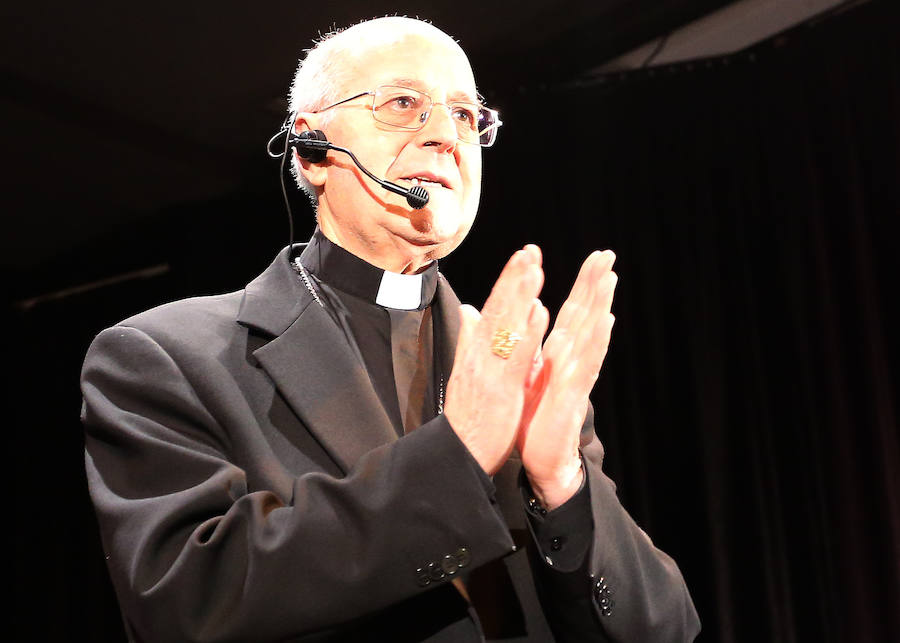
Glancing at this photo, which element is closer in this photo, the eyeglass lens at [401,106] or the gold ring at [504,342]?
the gold ring at [504,342]

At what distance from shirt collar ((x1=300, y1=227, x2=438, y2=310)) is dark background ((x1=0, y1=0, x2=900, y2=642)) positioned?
6.18ft

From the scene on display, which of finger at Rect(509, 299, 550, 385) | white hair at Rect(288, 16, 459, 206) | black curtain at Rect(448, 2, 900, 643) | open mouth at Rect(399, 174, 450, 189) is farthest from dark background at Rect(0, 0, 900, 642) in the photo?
finger at Rect(509, 299, 550, 385)

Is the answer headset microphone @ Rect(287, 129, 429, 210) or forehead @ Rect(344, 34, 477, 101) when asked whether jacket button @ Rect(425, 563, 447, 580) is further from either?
forehead @ Rect(344, 34, 477, 101)

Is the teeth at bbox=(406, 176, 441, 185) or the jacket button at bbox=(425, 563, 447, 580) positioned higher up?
the teeth at bbox=(406, 176, 441, 185)

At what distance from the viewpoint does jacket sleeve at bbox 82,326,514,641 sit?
1.05 meters

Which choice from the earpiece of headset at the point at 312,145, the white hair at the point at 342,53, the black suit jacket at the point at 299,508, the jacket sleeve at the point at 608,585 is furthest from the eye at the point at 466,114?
the jacket sleeve at the point at 608,585

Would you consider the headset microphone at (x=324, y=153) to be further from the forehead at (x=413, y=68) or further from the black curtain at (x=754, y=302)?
the black curtain at (x=754, y=302)

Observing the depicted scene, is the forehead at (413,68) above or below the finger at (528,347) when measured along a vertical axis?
above

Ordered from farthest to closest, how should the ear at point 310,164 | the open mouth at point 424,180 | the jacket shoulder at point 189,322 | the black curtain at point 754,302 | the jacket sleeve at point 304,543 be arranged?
1. the black curtain at point 754,302
2. the ear at point 310,164
3. the open mouth at point 424,180
4. the jacket shoulder at point 189,322
5. the jacket sleeve at point 304,543

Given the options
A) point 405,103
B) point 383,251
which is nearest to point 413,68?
point 405,103

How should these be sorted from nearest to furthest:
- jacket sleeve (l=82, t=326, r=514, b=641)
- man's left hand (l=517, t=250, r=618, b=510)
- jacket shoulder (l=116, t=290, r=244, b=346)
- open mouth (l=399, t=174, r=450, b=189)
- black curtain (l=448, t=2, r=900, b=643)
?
jacket sleeve (l=82, t=326, r=514, b=641) → man's left hand (l=517, t=250, r=618, b=510) → jacket shoulder (l=116, t=290, r=244, b=346) → open mouth (l=399, t=174, r=450, b=189) → black curtain (l=448, t=2, r=900, b=643)

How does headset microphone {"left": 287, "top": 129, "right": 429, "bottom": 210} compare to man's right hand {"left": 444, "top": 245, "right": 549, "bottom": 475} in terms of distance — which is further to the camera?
headset microphone {"left": 287, "top": 129, "right": 429, "bottom": 210}

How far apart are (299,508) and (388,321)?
1.77ft

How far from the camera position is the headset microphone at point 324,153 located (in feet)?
4.66
